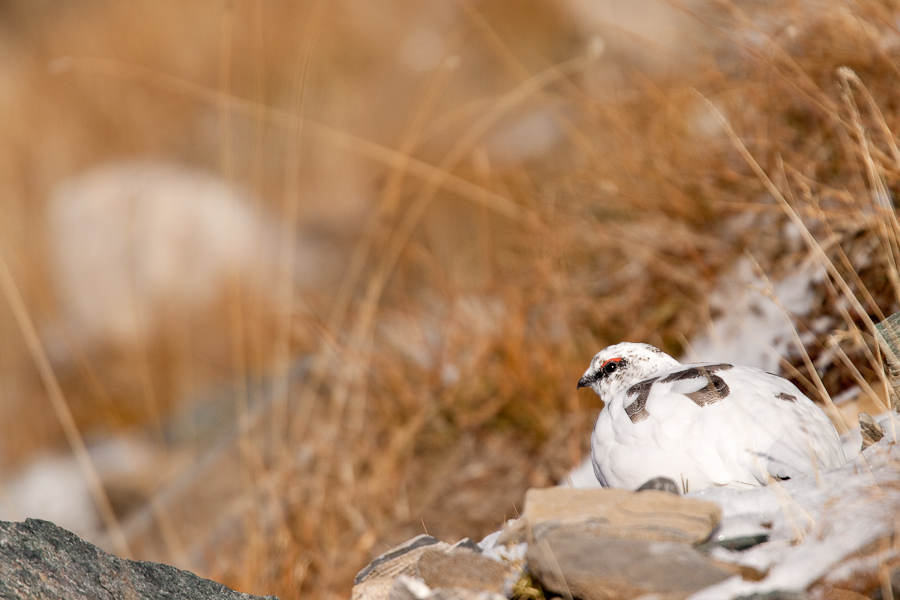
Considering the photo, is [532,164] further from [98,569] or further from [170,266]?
[98,569]

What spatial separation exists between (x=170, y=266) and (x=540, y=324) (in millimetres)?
4657

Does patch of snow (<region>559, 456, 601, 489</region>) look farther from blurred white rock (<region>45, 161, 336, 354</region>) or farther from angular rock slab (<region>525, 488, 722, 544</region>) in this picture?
blurred white rock (<region>45, 161, 336, 354</region>)

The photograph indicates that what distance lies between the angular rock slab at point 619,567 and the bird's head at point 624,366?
2.19 feet

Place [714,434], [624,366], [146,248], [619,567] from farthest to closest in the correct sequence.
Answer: [146,248], [624,366], [714,434], [619,567]

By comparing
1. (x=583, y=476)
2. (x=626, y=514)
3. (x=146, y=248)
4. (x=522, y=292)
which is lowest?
(x=626, y=514)

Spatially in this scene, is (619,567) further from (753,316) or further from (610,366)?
(753,316)

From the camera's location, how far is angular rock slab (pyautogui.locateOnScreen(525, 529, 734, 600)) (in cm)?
119

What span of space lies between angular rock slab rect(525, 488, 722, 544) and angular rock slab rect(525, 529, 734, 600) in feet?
0.06

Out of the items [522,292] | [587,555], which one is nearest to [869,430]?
[587,555]

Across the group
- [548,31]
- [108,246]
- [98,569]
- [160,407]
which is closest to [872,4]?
[98,569]

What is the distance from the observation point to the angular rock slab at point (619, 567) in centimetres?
119

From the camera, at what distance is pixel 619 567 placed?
1.20m

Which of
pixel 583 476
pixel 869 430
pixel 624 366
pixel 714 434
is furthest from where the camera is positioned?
pixel 583 476

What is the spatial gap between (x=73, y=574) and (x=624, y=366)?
1.26 metres
